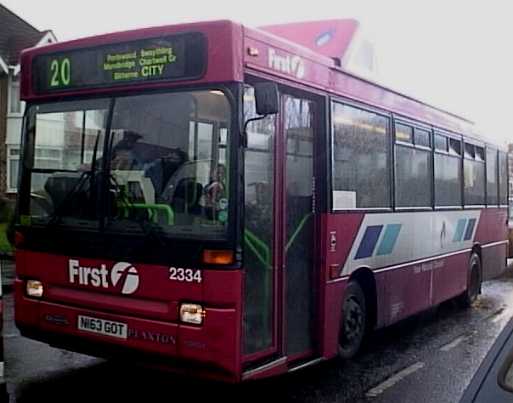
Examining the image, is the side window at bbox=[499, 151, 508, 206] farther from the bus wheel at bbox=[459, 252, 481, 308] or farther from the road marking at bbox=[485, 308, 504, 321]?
the road marking at bbox=[485, 308, 504, 321]

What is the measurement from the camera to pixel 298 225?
6.38m

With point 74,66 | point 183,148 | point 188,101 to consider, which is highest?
point 74,66

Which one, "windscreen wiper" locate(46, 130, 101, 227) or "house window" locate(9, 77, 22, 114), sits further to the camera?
"house window" locate(9, 77, 22, 114)

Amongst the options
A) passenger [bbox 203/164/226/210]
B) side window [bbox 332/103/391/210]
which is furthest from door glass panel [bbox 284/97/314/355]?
passenger [bbox 203/164/226/210]

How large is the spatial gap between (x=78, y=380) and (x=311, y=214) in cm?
260

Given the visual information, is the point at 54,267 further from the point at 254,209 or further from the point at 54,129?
the point at 254,209

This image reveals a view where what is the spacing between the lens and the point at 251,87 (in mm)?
5648

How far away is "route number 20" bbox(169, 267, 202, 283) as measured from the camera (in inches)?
211

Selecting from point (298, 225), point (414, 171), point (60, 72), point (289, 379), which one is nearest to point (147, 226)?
point (298, 225)

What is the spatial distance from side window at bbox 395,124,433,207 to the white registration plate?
3.90 m

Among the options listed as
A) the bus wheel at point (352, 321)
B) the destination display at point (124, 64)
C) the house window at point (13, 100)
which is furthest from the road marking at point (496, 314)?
the house window at point (13, 100)

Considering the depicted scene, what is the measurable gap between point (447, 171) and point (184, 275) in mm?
5791

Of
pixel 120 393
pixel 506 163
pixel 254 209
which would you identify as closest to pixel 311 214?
pixel 254 209

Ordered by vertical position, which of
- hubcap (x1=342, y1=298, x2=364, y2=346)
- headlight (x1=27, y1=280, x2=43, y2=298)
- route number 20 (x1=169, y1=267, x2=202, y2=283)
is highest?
route number 20 (x1=169, y1=267, x2=202, y2=283)
